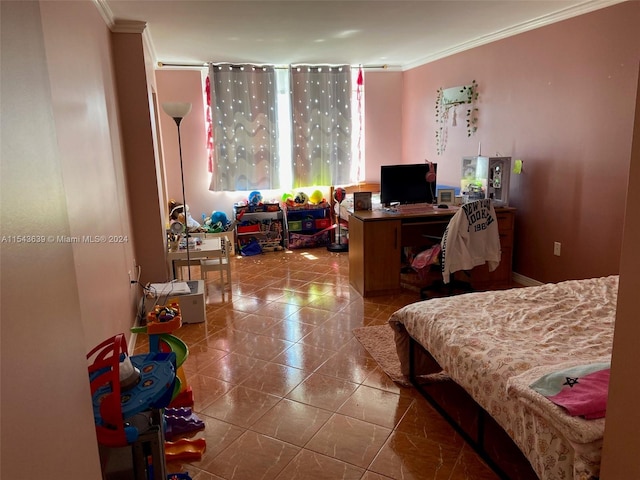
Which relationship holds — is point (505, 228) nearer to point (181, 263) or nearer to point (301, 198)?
point (301, 198)

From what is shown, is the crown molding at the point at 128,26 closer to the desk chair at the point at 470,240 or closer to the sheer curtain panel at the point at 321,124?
the sheer curtain panel at the point at 321,124

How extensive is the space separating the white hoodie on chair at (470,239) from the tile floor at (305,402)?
0.66 metres

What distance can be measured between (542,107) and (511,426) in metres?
3.26

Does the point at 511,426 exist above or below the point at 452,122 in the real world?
below

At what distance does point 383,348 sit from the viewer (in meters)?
3.23

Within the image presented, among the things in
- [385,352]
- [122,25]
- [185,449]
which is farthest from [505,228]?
[122,25]

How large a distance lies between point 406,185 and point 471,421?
106 inches

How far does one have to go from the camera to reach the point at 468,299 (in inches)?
105

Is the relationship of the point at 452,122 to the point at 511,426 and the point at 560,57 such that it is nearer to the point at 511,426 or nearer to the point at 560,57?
the point at 560,57

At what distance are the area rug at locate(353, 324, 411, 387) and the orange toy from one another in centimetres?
120

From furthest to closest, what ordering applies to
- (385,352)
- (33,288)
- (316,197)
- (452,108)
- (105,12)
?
(316,197), (452,108), (105,12), (385,352), (33,288)

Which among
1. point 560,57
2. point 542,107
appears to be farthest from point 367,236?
point 560,57

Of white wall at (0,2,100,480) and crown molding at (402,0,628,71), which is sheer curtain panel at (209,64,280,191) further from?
white wall at (0,2,100,480)

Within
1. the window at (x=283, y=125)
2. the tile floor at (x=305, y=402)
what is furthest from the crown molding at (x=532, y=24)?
the tile floor at (x=305, y=402)
